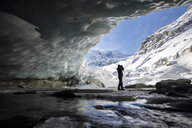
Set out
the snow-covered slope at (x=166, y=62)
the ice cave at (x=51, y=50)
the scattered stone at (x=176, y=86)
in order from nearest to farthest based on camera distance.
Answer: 1. the ice cave at (x=51, y=50)
2. the scattered stone at (x=176, y=86)
3. the snow-covered slope at (x=166, y=62)

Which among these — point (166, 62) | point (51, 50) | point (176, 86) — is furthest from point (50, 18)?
point (166, 62)

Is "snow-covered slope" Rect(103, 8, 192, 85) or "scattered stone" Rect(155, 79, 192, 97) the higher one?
"snow-covered slope" Rect(103, 8, 192, 85)

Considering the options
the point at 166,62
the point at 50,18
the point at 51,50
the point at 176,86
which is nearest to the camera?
the point at 50,18

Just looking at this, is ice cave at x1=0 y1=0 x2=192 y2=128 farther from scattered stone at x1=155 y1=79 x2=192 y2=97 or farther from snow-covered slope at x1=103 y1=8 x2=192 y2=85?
snow-covered slope at x1=103 y1=8 x2=192 y2=85

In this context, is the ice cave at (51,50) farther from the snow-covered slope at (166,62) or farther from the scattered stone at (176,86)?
the snow-covered slope at (166,62)

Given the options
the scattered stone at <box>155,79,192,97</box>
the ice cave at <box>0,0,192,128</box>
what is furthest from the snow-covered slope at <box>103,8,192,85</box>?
the ice cave at <box>0,0,192,128</box>

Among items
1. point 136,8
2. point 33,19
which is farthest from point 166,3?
point 33,19

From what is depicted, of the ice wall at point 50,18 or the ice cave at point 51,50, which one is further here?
the ice wall at point 50,18

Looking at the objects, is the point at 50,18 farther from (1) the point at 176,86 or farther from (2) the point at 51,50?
(1) the point at 176,86

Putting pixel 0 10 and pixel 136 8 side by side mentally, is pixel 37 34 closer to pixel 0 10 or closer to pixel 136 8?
pixel 0 10

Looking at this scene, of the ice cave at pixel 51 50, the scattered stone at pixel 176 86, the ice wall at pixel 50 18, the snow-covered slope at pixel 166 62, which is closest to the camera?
the ice cave at pixel 51 50

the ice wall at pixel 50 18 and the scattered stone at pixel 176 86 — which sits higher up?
the ice wall at pixel 50 18

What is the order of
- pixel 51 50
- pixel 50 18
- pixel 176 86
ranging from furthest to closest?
1. pixel 51 50
2. pixel 176 86
3. pixel 50 18

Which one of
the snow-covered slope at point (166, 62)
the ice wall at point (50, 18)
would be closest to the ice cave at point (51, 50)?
the ice wall at point (50, 18)
